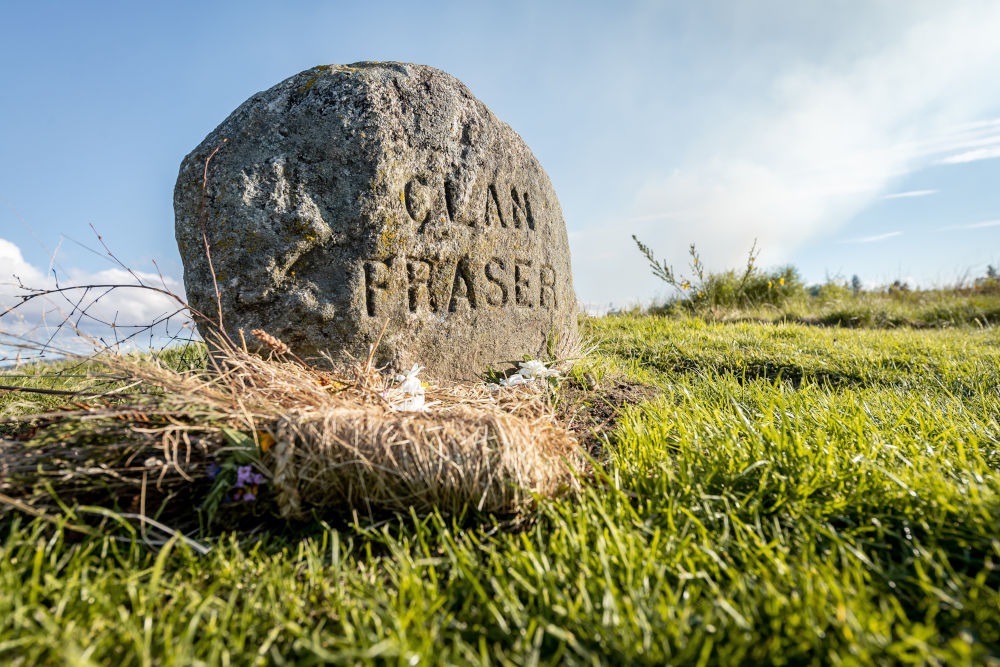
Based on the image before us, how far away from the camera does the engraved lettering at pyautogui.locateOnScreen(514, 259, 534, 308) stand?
3.61 metres

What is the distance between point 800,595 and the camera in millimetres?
1404

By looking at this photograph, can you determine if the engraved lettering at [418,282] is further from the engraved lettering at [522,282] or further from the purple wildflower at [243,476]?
the purple wildflower at [243,476]

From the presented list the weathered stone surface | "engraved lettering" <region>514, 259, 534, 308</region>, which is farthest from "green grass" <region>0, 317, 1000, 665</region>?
"engraved lettering" <region>514, 259, 534, 308</region>

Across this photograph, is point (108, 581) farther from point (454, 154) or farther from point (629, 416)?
point (454, 154)

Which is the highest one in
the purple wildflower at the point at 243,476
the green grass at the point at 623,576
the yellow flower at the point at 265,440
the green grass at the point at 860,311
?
the green grass at the point at 860,311

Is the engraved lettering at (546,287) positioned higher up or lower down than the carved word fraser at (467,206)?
lower down

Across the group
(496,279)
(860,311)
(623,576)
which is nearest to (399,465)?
(623,576)

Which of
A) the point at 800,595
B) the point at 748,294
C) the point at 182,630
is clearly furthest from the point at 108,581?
the point at 748,294

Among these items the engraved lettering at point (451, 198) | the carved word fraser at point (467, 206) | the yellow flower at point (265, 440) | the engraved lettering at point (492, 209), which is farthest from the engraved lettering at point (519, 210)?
the yellow flower at point (265, 440)

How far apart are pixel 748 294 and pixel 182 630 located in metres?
10.9

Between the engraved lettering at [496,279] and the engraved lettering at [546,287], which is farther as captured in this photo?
the engraved lettering at [546,287]

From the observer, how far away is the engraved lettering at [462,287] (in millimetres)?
3252

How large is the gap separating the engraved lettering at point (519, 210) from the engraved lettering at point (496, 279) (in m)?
0.33

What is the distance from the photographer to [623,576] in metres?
1.50
